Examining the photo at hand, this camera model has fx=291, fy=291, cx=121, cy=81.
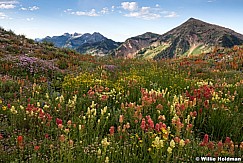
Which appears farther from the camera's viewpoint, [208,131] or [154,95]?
[154,95]

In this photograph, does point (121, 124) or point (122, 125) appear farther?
point (122, 125)

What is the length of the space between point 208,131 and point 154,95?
1.39 m

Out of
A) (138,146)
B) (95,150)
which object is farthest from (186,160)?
(95,150)

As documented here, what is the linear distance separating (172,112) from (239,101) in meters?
2.63

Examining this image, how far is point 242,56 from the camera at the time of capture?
61.0ft

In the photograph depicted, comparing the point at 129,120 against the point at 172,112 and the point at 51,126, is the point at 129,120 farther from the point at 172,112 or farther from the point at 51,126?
the point at 51,126

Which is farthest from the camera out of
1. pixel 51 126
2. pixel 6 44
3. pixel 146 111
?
pixel 6 44

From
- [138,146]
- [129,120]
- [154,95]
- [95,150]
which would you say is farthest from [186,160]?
[154,95]

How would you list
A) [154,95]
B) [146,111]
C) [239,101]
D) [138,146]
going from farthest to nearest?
[239,101]
[154,95]
[146,111]
[138,146]

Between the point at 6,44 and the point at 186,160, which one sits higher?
the point at 6,44

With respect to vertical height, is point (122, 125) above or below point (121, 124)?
below

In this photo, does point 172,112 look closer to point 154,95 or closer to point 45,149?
point 154,95

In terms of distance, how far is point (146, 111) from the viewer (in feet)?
19.9

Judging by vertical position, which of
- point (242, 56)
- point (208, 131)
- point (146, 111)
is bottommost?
point (208, 131)
